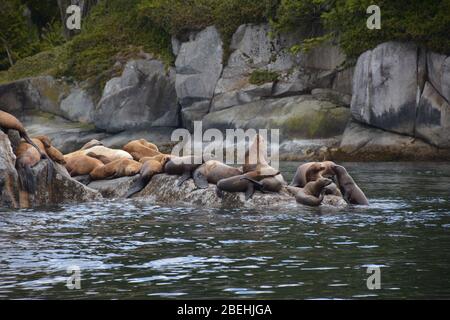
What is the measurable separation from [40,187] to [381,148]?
17.8m

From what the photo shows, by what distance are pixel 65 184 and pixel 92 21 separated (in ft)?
113

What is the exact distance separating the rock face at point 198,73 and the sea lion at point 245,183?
77.0 feet

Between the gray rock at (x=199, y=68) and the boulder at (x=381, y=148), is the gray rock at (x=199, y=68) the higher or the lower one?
the higher one

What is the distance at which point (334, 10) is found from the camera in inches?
1508

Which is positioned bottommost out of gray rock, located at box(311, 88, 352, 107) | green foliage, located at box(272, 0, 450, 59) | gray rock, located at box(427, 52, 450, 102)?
gray rock, located at box(311, 88, 352, 107)

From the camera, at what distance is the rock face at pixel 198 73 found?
42.8 metres

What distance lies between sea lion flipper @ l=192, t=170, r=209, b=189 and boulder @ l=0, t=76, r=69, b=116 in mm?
28933

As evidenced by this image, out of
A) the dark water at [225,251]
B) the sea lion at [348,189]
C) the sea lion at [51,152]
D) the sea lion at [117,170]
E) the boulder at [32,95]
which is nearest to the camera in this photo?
the dark water at [225,251]

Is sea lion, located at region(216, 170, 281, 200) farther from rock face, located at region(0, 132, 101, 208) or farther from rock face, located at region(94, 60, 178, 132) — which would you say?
rock face, located at region(94, 60, 178, 132)

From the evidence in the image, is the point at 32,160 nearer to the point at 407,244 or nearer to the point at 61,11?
the point at 407,244

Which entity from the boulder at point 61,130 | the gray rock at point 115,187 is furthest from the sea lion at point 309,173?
the boulder at point 61,130

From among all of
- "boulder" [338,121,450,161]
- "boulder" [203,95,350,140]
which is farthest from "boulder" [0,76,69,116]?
"boulder" [338,121,450,161]

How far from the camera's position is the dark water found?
422 inches

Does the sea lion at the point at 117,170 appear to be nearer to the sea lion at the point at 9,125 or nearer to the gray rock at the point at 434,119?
the sea lion at the point at 9,125
